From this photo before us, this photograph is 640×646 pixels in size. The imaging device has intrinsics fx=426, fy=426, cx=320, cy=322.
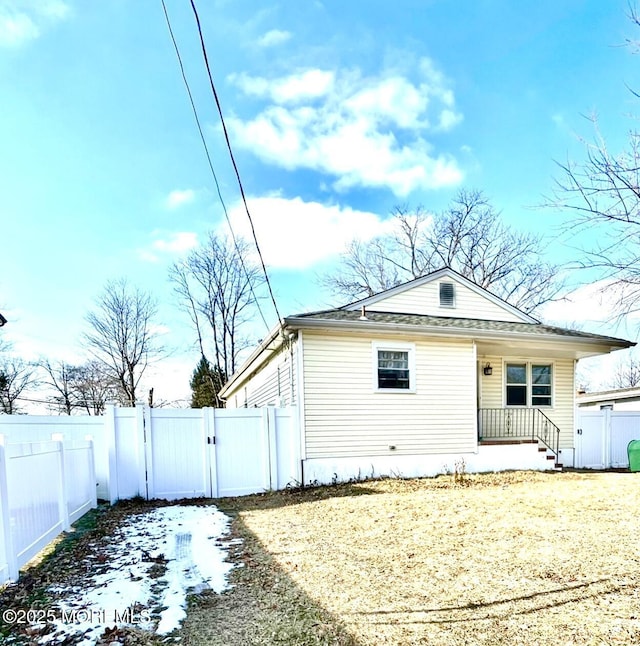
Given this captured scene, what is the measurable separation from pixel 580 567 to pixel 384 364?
233 inches

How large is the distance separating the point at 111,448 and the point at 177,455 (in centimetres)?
111

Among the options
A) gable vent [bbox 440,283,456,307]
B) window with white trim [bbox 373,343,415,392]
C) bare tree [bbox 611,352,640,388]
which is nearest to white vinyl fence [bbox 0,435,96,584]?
window with white trim [bbox 373,343,415,392]

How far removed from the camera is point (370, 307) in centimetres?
1102

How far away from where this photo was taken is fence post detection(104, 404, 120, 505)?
23.9ft

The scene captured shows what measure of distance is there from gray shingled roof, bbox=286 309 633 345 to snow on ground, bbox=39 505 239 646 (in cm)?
448

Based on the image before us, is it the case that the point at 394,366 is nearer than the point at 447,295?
Yes

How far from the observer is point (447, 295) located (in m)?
11.5

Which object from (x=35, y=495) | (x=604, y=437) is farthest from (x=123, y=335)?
(x=604, y=437)

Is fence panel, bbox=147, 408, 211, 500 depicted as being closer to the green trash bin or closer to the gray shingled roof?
the gray shingled roof

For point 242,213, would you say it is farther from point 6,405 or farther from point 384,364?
point 6,405

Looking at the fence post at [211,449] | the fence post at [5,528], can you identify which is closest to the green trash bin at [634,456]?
the fence post at [211,449]

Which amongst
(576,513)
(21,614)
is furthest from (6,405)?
(576,513)

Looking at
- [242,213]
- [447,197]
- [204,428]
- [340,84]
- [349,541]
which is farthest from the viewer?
[447,197]

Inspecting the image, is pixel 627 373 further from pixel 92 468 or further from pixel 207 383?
pixel 92 468
